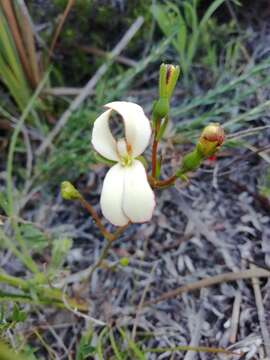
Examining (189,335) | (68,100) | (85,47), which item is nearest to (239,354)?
(189,335)

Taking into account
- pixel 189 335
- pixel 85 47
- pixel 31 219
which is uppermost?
pixel 85 47

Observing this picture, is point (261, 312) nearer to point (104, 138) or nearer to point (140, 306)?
point (140, 306)

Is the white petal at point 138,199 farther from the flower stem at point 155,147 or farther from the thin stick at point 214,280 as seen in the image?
the thin stick at point 214,280

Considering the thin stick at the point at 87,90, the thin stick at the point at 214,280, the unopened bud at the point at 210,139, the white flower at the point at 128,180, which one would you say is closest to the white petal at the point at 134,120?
the white flower at the point at 128,180

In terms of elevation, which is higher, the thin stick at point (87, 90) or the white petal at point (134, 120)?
the white petal at point (134, 120)

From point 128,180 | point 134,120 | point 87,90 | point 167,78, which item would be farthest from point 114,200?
point 87,90

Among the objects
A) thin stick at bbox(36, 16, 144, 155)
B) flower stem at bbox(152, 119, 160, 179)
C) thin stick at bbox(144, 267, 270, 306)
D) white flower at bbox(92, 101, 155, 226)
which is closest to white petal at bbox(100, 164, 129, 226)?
white flower at bbox(92, 101, 155, 226)

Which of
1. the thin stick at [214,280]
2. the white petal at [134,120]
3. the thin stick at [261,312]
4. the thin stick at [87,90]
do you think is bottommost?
the thin stick at [261,312]

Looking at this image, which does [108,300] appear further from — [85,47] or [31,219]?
[85,47]
